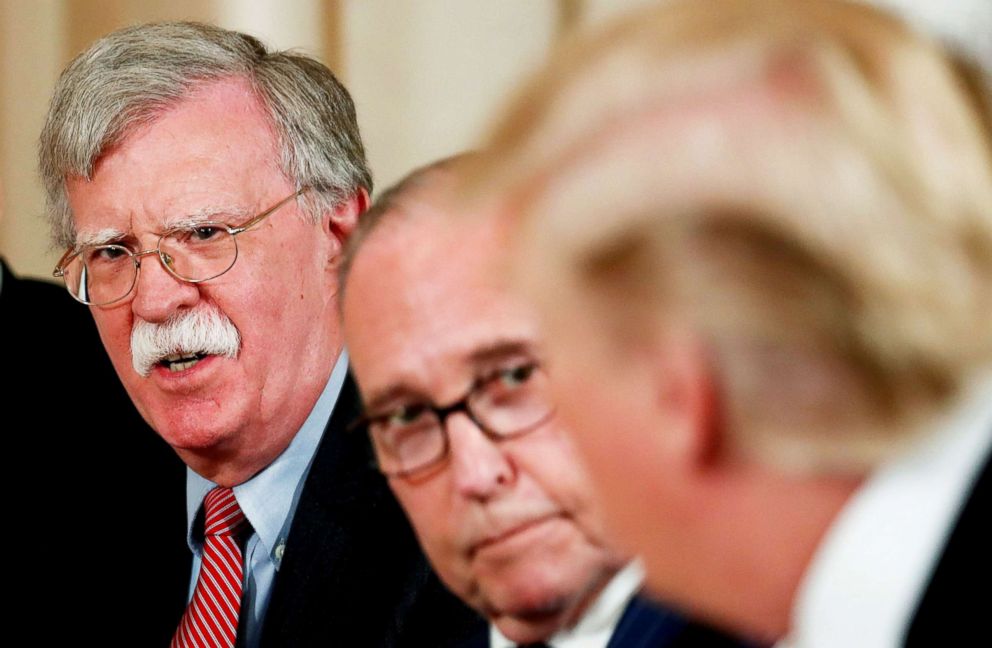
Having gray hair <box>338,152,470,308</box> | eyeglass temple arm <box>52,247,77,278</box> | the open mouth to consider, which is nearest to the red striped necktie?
the open mouth

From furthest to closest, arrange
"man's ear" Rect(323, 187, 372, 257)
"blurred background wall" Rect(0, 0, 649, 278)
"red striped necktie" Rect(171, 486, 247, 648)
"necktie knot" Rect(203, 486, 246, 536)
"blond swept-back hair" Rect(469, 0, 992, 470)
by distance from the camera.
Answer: "blurred background wall" Rect(0, 0, 649, 278), "man's ear" Rect(323, 187, 372, 257), "necktie knot" Rect(203, 486, 246, 536), "red striped necktie" Rect(171, 486, 247, 648), "blond swept-back hair" Rect(469, 0, 992, 470)

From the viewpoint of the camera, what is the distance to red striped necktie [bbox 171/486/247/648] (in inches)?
60.2

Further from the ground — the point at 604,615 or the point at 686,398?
the point at 686,398

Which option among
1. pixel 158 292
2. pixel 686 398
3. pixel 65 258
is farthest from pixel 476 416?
pixel 65 258

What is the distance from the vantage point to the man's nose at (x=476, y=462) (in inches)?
32.7

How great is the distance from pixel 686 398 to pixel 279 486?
118 cm

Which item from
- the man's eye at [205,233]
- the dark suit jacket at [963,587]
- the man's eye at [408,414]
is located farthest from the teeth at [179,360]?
the dark suit jacket at [963,587]

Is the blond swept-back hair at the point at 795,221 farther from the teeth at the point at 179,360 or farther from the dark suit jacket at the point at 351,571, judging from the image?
the teeth at the point at 179,360

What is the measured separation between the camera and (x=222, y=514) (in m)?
1.65

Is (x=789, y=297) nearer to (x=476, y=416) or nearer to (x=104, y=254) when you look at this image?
(x=476, y=416)

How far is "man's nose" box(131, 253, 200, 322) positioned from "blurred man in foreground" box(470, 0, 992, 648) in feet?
3.76

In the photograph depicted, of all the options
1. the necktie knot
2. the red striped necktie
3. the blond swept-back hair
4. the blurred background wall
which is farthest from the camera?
the blurred background wall

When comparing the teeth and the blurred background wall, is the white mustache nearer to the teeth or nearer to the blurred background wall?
the teeth

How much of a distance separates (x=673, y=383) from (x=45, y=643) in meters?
1.37
